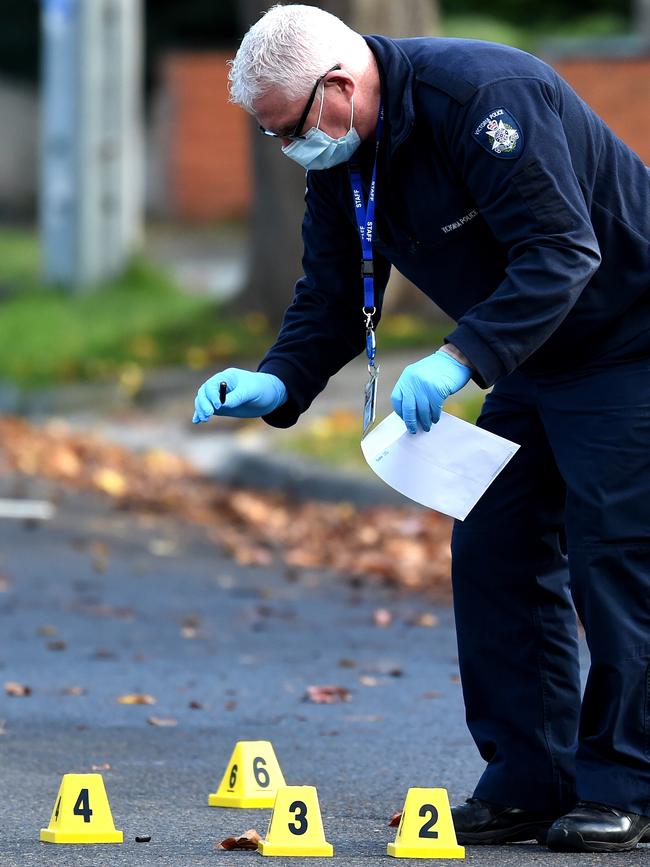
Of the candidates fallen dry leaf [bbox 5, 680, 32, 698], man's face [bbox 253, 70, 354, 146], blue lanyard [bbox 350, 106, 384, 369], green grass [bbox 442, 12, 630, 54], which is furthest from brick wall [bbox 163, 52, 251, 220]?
man's face [bbox 253, 70, 354, 146]

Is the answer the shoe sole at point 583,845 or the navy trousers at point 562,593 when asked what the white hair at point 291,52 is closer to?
the navy trousers at point 562,593

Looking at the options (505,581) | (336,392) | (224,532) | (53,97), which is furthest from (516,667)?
(53,97)

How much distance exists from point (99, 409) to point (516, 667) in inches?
393

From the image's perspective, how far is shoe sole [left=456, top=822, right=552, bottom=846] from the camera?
13.6ft

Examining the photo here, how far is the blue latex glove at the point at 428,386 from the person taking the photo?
12.3 ft

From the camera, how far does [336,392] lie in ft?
42.3

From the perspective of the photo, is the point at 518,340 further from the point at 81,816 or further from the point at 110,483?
the point at 110,483

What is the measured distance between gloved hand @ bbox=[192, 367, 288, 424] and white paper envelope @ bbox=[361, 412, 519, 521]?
44 centimetres

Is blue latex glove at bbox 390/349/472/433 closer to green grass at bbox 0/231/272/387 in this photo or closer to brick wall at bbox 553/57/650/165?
green grass at bbox 0/231/272/387

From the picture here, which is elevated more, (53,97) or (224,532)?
(53,97)

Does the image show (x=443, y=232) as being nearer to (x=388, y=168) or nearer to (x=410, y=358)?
(x=388, y=168)

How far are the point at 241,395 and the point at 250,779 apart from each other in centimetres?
96

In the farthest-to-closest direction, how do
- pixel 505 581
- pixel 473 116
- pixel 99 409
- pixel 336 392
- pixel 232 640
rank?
pixel 99 409 → pixel 336 392 → pixel 232 640 → pixel 505 581 → pixel 473 116

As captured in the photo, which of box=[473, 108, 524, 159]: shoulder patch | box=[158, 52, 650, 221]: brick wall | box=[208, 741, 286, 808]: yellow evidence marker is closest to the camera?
box=[473, 108, 524, 159]: shoulder patch
